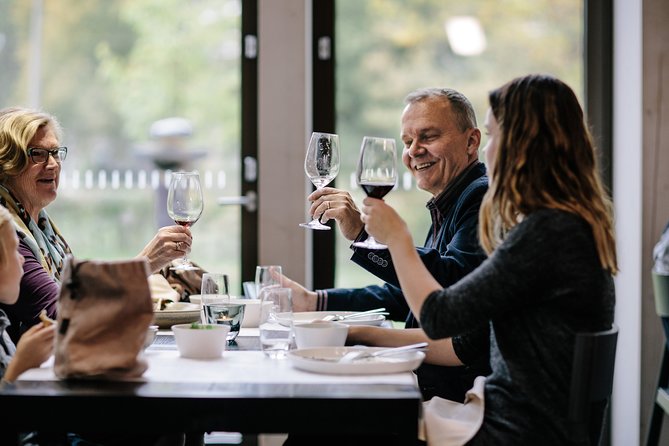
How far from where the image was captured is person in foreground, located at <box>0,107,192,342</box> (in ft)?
7.86

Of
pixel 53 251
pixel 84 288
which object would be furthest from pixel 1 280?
pixel 53 251

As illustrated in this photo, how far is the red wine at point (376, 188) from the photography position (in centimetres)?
185

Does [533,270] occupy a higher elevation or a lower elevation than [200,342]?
higher

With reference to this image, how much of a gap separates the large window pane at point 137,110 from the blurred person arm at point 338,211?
1400 millimetres

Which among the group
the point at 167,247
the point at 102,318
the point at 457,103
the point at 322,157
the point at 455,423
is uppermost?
the point at 457,103

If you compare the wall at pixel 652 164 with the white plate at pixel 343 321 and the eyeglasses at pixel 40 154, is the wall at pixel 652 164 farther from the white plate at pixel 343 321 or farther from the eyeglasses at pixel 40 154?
the eyeglasses at pixel 40 154

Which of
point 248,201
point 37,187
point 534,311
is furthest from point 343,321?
point 248,201

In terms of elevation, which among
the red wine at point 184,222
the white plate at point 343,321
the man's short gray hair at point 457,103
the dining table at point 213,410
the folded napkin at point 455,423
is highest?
the man's short gray hair at point 457,103

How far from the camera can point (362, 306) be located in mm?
2592

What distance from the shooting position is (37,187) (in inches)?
97.4

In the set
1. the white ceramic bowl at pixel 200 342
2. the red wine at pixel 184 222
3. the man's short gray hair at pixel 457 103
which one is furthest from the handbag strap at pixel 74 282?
the man's short gray hair at pixel 457 103

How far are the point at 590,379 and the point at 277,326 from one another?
0.69 m

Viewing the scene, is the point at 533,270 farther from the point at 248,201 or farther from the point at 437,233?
the point at 248,201

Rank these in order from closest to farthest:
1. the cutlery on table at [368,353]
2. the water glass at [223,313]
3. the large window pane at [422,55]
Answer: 1. the cutlery on table at [368,353]
2. the water glass at [223,313]
3. the large window pane at [422,55]
